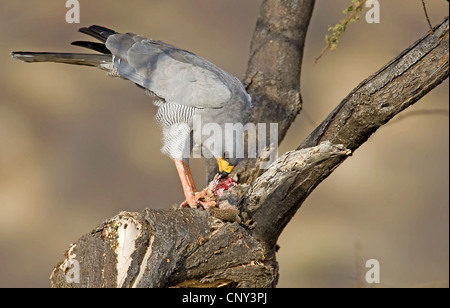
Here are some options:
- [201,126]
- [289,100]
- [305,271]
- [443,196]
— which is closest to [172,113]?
[201,126]

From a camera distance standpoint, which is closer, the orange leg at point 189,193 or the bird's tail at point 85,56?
the orange leg at point 189,193

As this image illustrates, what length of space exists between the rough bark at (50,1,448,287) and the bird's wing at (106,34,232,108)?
2.82ft

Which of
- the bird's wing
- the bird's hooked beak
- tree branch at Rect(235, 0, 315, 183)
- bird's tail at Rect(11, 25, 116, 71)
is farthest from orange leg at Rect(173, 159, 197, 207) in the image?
bird's tail at Rect(11, 25, 116, 71)

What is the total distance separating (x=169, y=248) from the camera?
3209 millimetres

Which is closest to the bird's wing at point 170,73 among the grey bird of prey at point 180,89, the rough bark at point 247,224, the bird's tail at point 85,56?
the grey bird of prey at point 180,89

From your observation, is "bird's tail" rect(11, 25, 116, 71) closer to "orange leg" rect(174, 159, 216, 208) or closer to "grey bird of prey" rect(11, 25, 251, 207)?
"grey bird of prey" rect(11, 25, 251, 207)

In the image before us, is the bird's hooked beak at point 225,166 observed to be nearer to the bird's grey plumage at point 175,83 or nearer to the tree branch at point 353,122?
the bird's grey plumage at point 175,83

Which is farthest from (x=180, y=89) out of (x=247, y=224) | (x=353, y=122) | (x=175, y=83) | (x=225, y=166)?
(x=353, y=122)

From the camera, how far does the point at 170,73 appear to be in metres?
4.43

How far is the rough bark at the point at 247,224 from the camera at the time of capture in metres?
3.14

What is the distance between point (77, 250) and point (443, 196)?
7.99m

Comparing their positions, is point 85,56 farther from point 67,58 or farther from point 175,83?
point 175,83

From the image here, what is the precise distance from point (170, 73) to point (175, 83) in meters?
0.09
